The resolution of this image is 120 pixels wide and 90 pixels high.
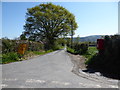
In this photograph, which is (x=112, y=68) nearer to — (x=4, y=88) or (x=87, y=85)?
(x=87, y=85)

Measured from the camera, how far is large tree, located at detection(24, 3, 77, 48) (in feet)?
152

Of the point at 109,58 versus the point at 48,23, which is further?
the point at 48,23

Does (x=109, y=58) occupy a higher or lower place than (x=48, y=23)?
lower

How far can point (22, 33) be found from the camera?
50.5 m

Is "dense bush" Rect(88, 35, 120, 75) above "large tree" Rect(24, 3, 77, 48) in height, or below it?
below

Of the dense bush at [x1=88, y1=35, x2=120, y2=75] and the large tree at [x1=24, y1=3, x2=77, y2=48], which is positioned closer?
the dense bush at [x1=88, y1=35, x2=120, y2=75]

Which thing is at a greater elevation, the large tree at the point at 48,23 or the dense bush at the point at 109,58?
the large tree at the point at 48,23

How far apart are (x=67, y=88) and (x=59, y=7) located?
43.8m

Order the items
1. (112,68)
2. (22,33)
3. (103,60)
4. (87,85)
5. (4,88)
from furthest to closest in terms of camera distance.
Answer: (22,33) < (103,60) < (112,68) < (87,85) < (4,88)

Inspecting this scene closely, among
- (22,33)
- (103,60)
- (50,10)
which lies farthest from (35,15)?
(103,60)

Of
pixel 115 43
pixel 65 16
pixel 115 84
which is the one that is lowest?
pixel 115 84

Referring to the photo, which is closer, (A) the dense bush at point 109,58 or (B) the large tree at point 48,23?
(A) the dense bush at point 109,58

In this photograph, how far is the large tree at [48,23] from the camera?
4634cm

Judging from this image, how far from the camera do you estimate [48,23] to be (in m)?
46.9
